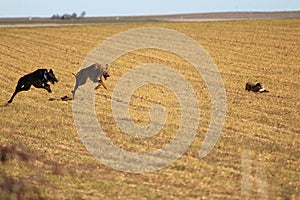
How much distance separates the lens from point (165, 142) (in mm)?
13273

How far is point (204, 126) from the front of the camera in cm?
1499

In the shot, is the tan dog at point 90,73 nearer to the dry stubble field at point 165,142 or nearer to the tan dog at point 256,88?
the dry stubble field at point 165,142

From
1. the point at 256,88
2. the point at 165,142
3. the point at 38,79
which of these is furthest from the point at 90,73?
the point at 165,142

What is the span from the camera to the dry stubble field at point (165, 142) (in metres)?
10.0

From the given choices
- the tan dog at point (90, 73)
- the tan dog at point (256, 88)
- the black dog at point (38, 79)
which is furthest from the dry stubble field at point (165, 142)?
the tan dog at point (90, 73)

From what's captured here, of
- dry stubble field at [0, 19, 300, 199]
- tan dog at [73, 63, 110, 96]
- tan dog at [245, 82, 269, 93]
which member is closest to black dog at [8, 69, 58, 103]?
dry stubble field at [0, 19, 300, 199]

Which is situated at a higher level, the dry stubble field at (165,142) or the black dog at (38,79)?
the black dog at (38,79)

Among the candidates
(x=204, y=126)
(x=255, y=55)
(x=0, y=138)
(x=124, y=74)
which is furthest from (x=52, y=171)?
(x=255, y=55)

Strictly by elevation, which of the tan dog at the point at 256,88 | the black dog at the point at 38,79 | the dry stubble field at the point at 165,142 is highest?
the tan dog at the point at 256,88

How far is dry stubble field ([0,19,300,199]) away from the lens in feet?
32.9

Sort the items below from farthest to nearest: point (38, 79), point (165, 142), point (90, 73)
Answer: point (90, 73), point (38, 79), point (165, 142)

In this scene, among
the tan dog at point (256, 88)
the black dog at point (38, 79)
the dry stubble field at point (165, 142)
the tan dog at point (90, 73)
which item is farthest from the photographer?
the tan dog at point (256, 88)

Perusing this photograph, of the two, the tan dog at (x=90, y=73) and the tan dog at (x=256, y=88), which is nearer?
the tan dog at (x=90, y=73)

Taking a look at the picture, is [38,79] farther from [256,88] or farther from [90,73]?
[256,88]
